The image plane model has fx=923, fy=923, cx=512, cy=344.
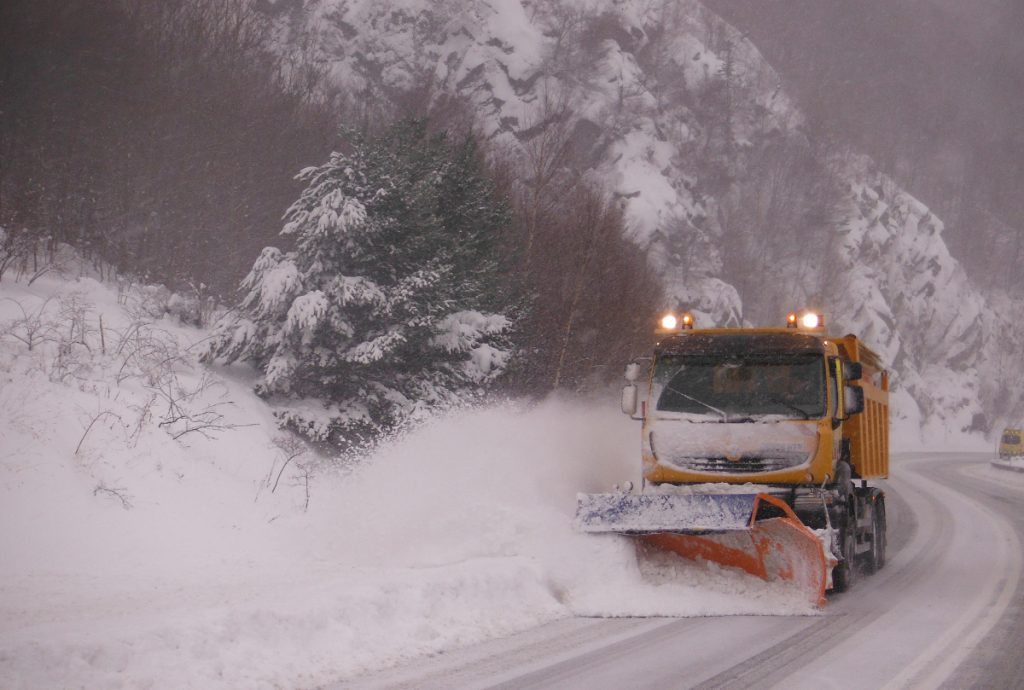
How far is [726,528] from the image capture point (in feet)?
27.7

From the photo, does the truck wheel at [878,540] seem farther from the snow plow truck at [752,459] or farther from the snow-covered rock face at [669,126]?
the snow-covered rock face at [669,126]

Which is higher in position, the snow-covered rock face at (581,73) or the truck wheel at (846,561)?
the snow-covered rock face at (581,73)

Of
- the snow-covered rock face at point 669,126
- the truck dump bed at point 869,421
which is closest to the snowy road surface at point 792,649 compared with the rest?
the truck dump bed at point 869,421

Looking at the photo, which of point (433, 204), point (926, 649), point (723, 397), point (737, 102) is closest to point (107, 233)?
point (433, 204)

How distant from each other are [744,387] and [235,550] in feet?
18.7

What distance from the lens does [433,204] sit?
61.5 ft

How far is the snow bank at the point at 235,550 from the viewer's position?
5.59 m

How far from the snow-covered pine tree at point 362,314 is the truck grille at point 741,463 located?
735 centimetres

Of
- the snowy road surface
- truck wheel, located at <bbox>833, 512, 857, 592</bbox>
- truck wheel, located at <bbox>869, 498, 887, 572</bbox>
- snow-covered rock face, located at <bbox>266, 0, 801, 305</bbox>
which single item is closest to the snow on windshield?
truck wheel, located at <bbox>833, 512, 857, 592</bbox>

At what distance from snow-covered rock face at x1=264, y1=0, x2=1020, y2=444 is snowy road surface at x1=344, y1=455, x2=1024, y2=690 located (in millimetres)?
51852

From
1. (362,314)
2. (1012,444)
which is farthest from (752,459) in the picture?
(1012,444)

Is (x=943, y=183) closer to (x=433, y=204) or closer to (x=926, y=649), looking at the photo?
(x=433, y=204)

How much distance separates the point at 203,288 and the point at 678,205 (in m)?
50.6

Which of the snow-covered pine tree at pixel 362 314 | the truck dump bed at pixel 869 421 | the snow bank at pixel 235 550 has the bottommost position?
the snow bank at pixel 235 550
